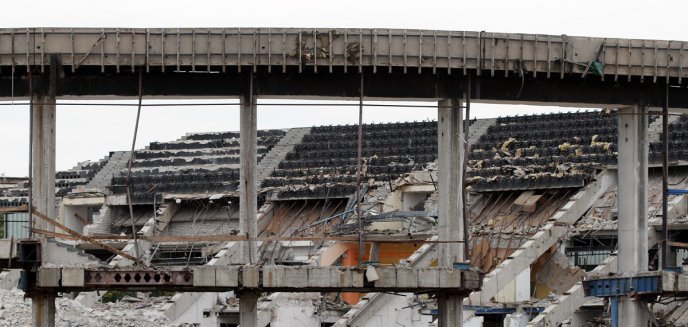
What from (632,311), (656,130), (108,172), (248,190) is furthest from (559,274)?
(108,172)

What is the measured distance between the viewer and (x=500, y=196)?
60.8m

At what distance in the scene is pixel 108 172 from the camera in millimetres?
72375

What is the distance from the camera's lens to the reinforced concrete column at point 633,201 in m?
43.4

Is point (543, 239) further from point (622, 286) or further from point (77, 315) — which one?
point (77, 315)

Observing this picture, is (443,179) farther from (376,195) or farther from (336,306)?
(376,195)

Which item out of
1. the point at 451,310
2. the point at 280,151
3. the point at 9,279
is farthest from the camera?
the point at 280,151

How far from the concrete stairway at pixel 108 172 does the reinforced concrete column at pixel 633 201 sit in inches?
1175

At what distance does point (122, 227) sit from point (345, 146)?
9.87 meters

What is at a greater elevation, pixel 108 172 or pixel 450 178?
pixel 108 172

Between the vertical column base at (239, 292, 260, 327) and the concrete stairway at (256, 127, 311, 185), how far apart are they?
27.5 m

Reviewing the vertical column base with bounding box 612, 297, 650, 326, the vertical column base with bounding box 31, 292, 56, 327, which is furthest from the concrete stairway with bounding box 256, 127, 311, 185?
the vertical column base with bounding box 31, 292, 56, 327

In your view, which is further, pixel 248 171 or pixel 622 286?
pixel 622 286

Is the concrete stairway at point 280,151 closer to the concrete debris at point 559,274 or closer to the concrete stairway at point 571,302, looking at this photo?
the concrete debris at point 559,274

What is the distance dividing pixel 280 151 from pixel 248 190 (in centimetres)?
3143
